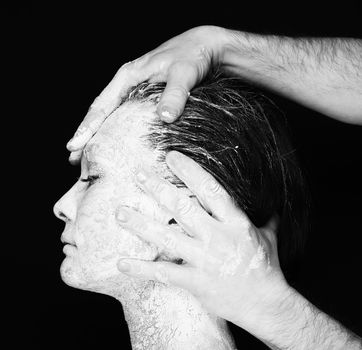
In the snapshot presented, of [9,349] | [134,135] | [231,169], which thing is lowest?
[9,349]

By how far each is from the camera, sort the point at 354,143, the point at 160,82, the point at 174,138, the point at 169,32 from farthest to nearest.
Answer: the point at 169,32 < the point at 354,143 < the point at 160,82 < the point at 174,138

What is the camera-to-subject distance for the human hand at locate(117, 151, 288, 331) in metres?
1.74

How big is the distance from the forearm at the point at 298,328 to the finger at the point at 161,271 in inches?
8.8

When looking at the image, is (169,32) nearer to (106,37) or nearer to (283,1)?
(106,37)

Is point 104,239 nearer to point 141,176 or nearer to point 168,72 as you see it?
point 141,176

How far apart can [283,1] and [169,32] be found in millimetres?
502

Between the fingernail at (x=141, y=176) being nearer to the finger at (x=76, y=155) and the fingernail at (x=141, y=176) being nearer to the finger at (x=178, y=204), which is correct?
the finger at (x=178, y=204)

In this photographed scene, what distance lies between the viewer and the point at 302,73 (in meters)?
2.25

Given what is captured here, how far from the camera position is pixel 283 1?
2840 millimetres

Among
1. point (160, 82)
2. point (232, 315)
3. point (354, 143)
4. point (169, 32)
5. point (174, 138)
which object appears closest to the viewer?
point (232, 315)

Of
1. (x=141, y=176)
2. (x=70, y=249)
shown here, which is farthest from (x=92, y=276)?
(x=141, y=176)

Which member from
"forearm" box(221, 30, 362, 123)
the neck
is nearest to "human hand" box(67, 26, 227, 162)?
"forearm" box(221, 30, 362, 123)

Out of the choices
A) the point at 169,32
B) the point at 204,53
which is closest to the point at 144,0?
the point at 169,32

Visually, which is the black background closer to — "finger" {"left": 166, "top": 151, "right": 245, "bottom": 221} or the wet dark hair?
the wet dark hair
